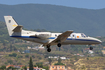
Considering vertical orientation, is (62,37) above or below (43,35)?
below

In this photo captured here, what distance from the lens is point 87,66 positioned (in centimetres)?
18038

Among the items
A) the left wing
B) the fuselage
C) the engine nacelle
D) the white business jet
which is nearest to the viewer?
the left wing

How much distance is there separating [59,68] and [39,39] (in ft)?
424

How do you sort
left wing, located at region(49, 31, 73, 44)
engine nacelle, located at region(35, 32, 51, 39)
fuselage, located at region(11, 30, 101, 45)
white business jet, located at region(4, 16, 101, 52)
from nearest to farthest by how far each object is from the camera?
left wing, located at region(49, 31, 73, 44) → white business jet, located at region(4, 16, 101, 52) → fuselage, located at region(11, 30, 101, 45) → engine nacelle, located at region(35, 32, 51, 39)

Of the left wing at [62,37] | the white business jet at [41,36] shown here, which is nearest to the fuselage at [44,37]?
the white business jet at [41,36]

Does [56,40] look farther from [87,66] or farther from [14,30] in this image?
[87,66]

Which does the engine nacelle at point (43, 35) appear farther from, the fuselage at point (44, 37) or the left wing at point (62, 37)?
the left wing at point (62, 37)

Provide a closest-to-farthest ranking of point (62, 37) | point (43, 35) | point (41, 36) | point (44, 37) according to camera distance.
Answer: point (62, 37) → point (41, 36) → point (43, 35) → point (44, 37)

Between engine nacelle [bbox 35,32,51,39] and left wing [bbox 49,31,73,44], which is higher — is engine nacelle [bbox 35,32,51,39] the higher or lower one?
the higher one

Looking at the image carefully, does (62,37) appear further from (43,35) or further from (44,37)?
(43,35)

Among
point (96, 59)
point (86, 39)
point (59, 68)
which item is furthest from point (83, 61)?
point (86, 39)

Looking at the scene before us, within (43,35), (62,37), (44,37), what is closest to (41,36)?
(43,35)

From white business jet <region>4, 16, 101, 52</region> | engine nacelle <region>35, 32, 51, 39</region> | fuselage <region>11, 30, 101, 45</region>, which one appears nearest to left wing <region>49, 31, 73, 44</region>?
white business jet <region>4, 16, 101, 52</region>

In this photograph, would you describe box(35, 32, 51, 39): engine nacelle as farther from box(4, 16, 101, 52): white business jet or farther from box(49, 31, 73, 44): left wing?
box(49, 31, 73, 44): left wing
